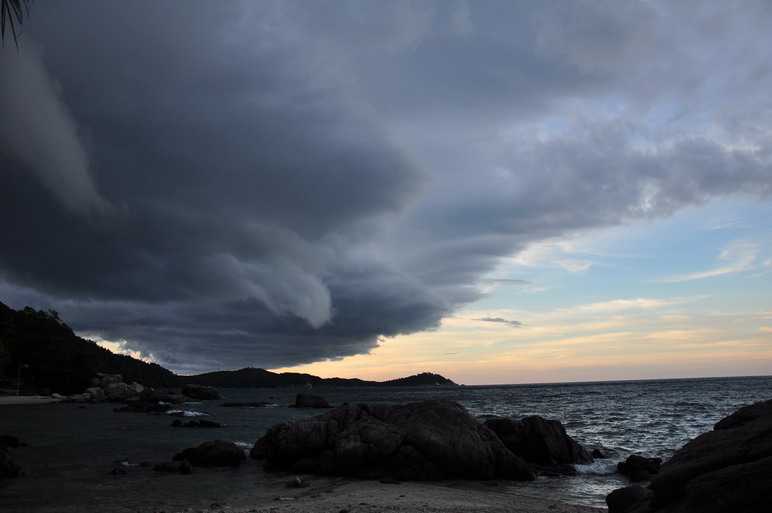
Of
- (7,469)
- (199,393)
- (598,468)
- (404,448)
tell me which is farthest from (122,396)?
(598,468)

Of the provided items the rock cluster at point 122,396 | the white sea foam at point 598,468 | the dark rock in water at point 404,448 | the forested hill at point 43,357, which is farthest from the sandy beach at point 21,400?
the white sea foam at point 598,468

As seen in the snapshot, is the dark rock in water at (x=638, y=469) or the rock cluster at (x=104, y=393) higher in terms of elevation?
the rock cluster at (x=104, y=393)

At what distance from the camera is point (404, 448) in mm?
23219

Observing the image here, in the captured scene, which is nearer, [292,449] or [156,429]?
[292,449]

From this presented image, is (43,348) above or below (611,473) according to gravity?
above

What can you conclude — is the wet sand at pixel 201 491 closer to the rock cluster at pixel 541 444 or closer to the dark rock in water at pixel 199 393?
the rock cluster at pixel 541 444

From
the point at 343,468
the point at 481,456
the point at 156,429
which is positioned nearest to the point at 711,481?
the point at 481,456

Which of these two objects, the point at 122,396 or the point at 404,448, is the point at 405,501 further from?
the point at 122,396

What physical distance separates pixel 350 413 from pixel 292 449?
12.6ft

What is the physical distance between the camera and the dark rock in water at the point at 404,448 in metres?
22.6

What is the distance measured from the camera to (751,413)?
10.2 metres

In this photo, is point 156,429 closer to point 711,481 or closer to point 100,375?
point 711,481

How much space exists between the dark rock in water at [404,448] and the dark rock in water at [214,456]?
174cm

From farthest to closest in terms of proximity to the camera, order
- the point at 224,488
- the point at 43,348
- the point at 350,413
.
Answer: the point at 43,348
the point at 350,413
the point at 224,488
